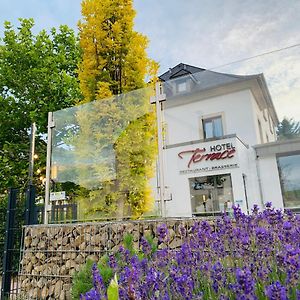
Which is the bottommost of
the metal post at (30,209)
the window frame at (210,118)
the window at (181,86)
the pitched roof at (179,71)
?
the metal post at (30,209)

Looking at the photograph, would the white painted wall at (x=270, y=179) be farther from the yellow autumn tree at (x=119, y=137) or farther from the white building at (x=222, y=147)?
the yellow autumn tree at (x=119, y=137)

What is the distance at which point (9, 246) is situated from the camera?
168 inches

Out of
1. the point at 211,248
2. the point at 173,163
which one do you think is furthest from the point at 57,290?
the point at 211,248

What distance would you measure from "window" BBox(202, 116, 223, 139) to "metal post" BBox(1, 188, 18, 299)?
287 cm

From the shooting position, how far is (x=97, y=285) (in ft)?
4.65

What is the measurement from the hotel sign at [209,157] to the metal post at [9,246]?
2.52 m

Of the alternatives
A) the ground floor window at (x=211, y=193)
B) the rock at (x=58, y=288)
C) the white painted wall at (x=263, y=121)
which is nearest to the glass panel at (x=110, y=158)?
the ground floor window at (x=211, y=193)

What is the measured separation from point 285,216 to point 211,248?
0.84 meters

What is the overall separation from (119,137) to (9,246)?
2.17 m

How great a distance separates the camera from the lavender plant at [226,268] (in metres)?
1.04

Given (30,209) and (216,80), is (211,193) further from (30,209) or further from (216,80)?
(30,209)

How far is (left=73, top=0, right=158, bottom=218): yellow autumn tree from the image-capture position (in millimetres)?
3857

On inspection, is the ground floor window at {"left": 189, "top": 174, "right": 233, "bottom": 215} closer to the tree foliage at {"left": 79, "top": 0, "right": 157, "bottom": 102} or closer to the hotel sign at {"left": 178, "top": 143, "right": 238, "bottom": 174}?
the hotel sign at {"left": 178, "top": 143, "right": 238, "bottom": 174}

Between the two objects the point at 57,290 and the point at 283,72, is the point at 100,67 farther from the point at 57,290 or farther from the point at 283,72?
the point at 57,290
